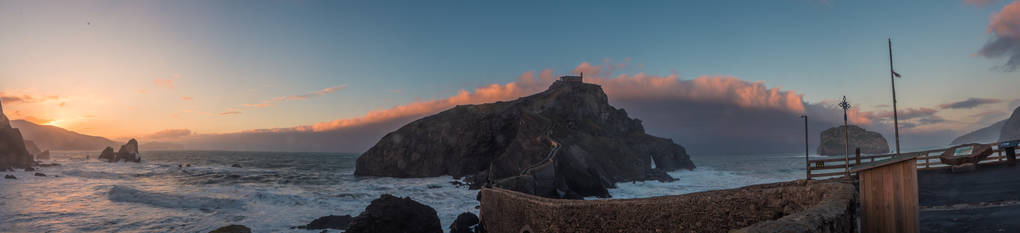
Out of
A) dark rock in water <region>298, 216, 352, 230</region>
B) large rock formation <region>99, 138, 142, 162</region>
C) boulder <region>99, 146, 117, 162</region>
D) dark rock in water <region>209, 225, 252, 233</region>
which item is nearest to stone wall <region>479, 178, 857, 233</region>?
dark rock in water <region>298, 216, 352, 230</region>

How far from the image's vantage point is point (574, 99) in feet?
295

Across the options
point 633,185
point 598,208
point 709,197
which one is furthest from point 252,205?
point 633,185

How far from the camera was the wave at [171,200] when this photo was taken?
97.1ft

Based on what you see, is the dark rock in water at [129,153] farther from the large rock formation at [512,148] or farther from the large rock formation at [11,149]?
the large rock formation at [512,148]

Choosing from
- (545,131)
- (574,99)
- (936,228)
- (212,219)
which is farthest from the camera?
(574,99)

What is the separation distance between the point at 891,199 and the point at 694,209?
3237mm

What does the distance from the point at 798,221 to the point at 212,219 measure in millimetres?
28390

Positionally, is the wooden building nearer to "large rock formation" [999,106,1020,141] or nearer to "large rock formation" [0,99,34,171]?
"large rock formation" [0,99,34,171]

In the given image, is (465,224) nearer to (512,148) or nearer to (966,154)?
(966,154)

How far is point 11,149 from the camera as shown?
2709 inches

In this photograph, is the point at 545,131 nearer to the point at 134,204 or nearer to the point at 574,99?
the point at 574,99

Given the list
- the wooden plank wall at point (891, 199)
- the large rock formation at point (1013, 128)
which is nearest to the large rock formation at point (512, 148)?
the wooden plank wall at point (891, 199)

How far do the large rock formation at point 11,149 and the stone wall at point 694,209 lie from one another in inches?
3543

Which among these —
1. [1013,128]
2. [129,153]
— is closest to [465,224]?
[129,153]
